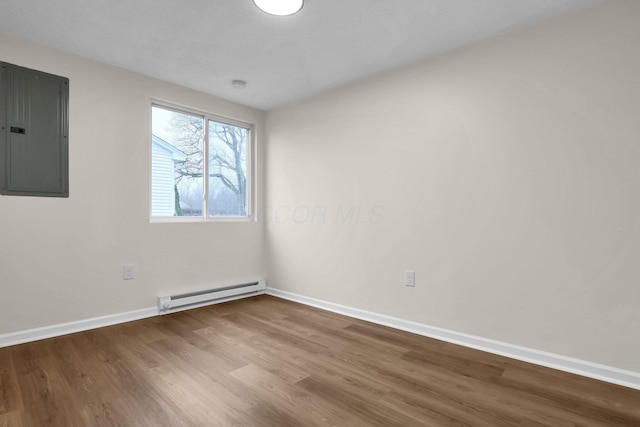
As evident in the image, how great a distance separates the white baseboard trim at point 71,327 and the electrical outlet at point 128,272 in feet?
1.08

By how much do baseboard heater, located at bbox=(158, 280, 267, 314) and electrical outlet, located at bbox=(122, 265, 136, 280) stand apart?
35 cm

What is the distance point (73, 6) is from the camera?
209 cm

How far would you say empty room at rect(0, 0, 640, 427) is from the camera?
1.86m

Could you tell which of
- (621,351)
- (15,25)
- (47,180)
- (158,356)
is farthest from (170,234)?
(621,351)

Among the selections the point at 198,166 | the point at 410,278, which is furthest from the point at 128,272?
the point at 410,278

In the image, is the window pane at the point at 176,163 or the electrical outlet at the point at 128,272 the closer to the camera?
the electrical outlet at the point at 128,272

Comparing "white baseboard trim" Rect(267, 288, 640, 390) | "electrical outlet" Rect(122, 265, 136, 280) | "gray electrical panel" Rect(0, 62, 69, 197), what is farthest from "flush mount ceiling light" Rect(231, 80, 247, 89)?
"white baseboard trim" Rect(267, 288, 640, 390)

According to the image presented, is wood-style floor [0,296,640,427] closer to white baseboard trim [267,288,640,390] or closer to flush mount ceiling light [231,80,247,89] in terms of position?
white baseboard trim [267,288,640,390]

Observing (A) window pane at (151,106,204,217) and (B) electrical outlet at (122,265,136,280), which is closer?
(B) electrical outlet at (122,265,136,280)

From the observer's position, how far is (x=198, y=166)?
367cm

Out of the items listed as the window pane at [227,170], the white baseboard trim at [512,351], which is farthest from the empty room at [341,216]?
the window pane at [227,170]

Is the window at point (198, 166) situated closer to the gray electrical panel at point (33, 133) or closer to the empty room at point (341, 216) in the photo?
the empty room at point (341, 216)

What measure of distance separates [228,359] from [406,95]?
259 cm

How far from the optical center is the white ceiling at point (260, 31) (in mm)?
2080
